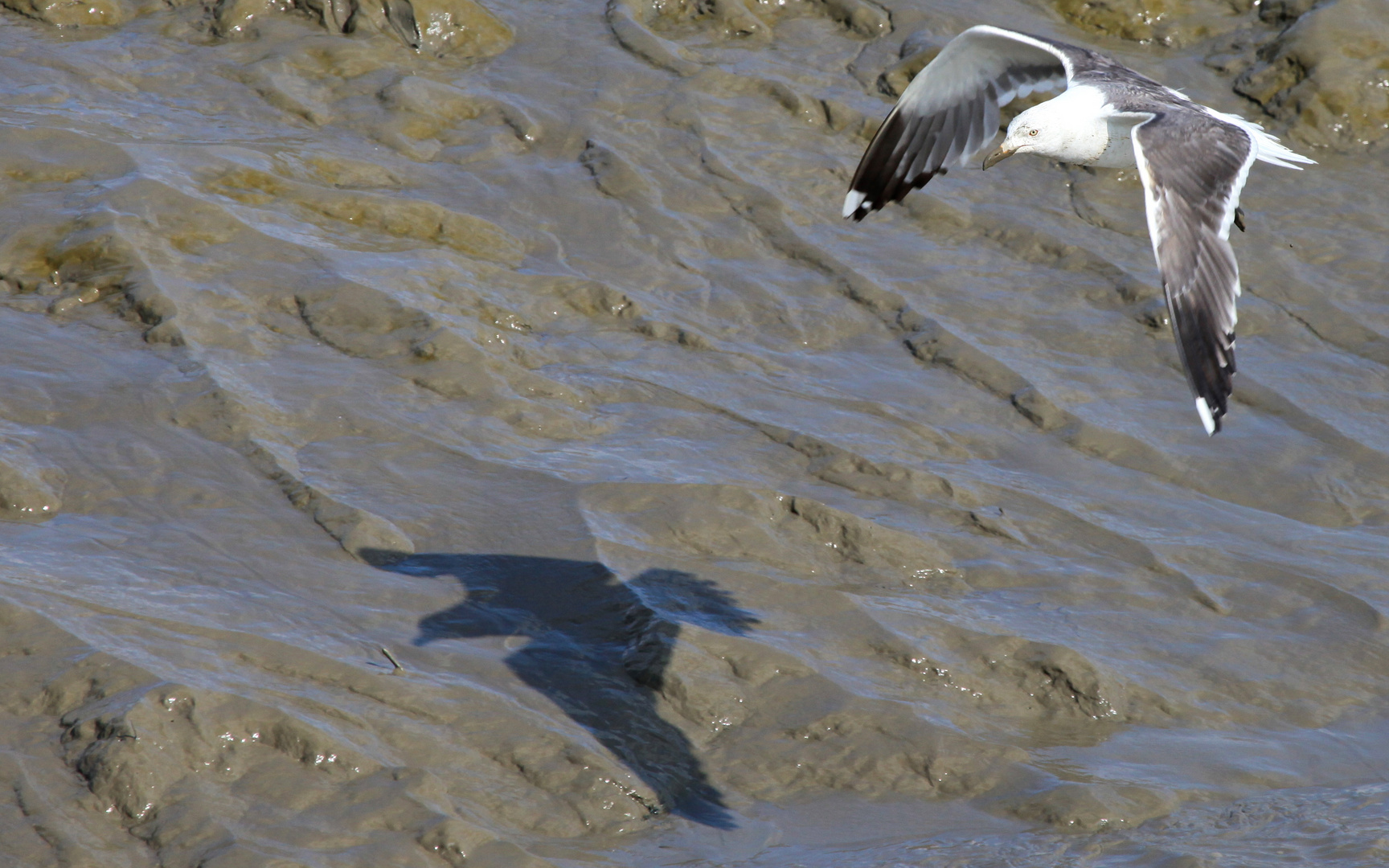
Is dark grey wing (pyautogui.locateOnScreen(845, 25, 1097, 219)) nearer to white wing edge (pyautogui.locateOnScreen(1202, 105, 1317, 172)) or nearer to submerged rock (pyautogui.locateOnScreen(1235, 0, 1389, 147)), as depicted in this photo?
white wing edge (pyautogui.locateOnScreen(1202, 105, 1317, 172))

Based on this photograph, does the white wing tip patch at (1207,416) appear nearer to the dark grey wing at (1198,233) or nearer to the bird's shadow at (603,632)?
the dark grey wing at (1198,233)

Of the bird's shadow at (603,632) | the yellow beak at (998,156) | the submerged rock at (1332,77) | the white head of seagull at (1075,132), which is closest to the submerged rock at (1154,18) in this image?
the submerged rock at (1332,77)

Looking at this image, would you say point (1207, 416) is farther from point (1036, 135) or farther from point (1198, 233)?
point (1036, 135)

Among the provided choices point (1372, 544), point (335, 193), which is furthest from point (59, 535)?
point (1372, 544)

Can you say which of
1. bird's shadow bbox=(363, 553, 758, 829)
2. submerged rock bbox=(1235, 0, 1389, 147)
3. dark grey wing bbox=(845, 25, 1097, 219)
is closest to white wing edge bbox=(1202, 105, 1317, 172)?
dark grey wing bbox=(845, 25, 1097, 219)

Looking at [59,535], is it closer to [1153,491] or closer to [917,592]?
[917,592]

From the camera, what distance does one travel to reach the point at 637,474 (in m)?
5.69

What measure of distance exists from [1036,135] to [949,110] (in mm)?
856

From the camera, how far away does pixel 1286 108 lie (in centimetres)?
851

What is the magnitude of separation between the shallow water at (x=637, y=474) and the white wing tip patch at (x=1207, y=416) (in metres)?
1.08

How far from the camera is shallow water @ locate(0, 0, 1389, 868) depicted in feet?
14.4

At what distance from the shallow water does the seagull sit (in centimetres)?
78

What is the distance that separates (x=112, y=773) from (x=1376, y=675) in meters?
4.31

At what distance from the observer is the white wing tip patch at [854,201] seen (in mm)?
6812
